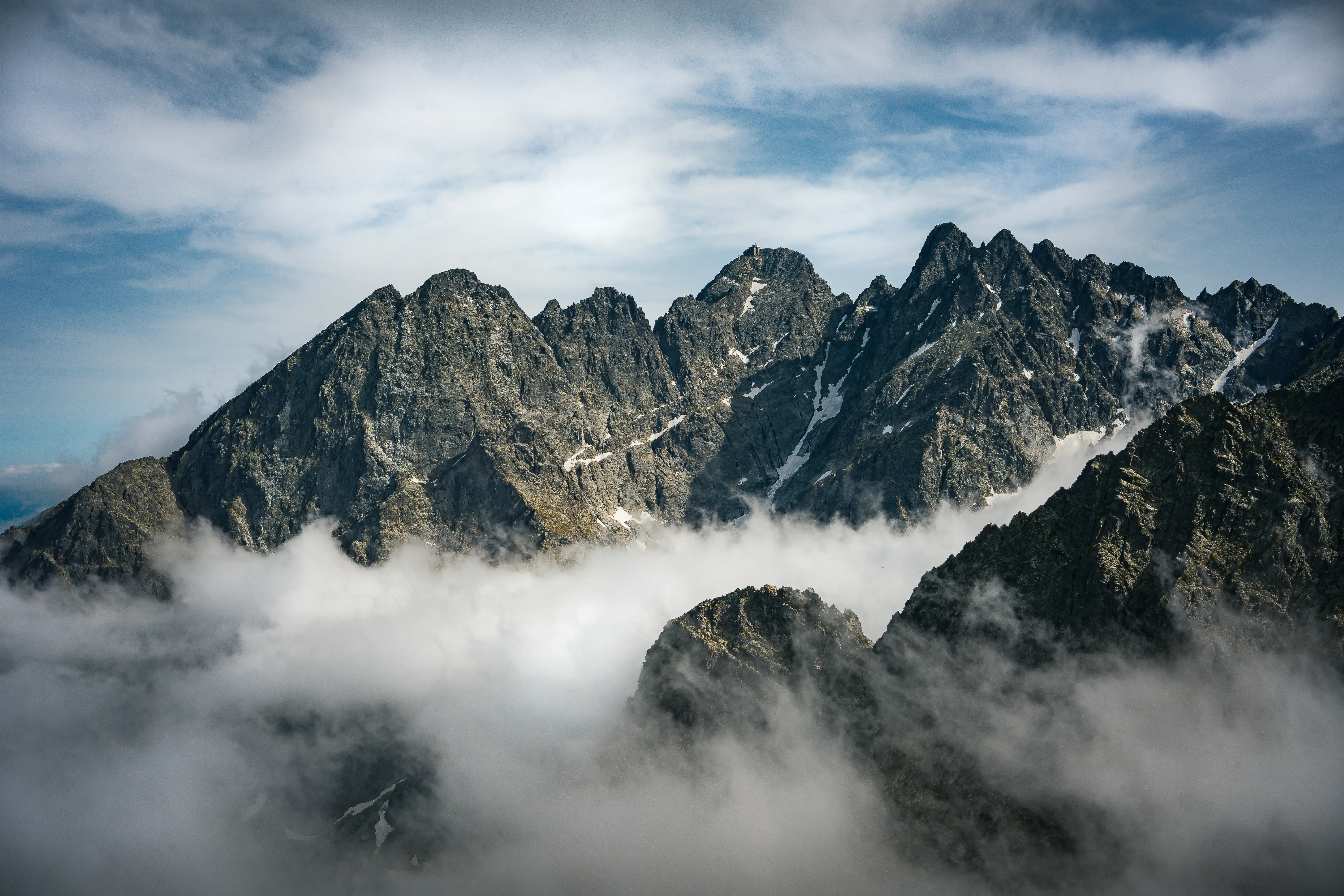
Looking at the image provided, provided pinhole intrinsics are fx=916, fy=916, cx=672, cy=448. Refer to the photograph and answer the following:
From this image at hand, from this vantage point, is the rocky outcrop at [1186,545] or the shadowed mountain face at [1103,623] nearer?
the shadowed mountain face at [1103,623]

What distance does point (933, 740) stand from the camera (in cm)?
17600

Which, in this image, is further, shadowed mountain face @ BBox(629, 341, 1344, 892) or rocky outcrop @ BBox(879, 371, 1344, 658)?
rocky outcrop @ BBox(879, 371, 1344, 658)

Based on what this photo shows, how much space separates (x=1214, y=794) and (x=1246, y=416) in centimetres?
7001

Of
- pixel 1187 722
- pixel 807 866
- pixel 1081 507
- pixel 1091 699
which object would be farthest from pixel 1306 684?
pixel 807 866

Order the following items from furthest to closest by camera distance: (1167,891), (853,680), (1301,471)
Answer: (853,680), (1301,471), (1167,891)

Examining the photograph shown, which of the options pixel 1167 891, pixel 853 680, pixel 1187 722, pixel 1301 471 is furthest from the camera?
pixel 853 680

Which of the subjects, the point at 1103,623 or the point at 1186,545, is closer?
the point at 1186,545

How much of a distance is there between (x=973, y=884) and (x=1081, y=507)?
72787mm

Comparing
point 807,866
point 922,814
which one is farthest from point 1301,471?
point 807,866

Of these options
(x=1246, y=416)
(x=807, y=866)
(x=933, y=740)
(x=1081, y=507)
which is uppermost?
(x=1246, y=416)

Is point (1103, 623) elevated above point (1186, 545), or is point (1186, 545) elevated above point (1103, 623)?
point (1186, 545)

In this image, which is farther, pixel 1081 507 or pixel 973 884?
pixel 1081 507

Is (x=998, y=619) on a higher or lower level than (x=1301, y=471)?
lower

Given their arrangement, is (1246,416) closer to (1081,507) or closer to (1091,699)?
(1081,507)
